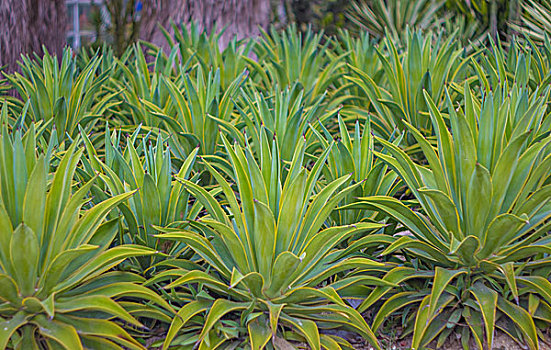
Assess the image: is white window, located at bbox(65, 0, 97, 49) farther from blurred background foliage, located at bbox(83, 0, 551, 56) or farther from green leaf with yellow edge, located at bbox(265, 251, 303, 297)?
green leaf with yellow edge, located at bbox(265, 251, 303, 297)

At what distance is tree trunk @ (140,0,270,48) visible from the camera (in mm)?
5586

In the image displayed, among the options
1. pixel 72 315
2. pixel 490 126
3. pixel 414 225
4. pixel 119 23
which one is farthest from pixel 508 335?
pixel 119 23

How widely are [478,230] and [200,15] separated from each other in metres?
4.18

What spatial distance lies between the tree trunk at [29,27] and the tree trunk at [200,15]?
82 cm

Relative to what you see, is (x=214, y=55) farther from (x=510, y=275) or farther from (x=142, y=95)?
(x=510, y=275)

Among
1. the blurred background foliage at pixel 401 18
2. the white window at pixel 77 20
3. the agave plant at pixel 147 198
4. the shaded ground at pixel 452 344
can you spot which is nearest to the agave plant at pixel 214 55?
the blurred background foliage at pixel 401 18

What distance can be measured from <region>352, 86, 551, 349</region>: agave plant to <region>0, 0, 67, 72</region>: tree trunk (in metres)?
3.60

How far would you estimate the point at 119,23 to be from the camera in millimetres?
6211

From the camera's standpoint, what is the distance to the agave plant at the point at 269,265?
2215mm

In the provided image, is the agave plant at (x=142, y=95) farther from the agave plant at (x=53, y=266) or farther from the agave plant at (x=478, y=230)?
the agave plant at (x=478, y=230)

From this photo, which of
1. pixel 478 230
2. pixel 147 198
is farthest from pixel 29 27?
pixel 478 230

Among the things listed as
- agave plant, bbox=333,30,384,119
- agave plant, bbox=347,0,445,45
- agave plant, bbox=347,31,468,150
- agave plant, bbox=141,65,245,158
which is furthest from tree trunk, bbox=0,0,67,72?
agave plant, bbox=347,0,445,45

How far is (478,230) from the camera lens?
240cm

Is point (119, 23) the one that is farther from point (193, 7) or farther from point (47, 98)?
point (47, 98)
